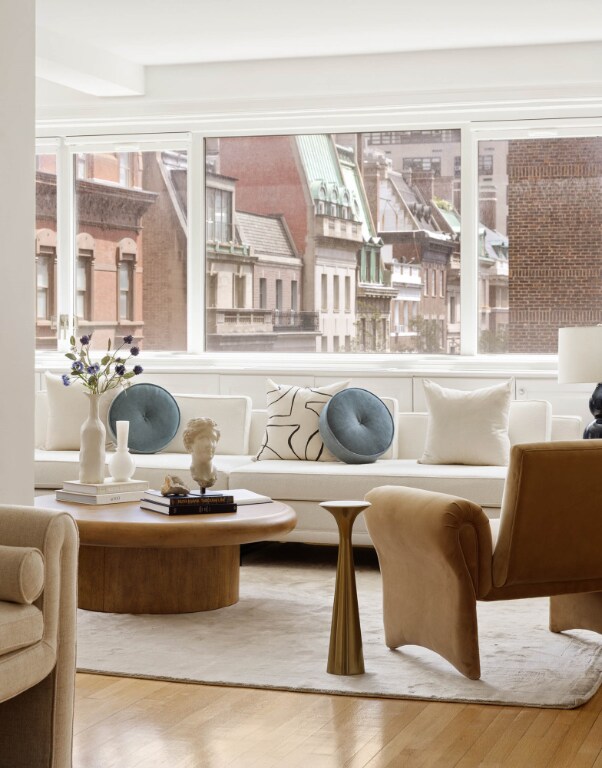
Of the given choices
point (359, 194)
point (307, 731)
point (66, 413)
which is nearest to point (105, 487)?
point (66, 413)

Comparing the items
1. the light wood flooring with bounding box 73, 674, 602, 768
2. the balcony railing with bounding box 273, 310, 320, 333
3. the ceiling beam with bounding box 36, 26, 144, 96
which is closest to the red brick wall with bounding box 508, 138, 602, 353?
the balcony railing with bounding box 273, 310, 320, 333

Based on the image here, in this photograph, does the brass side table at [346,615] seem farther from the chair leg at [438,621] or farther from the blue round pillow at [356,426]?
the blue round pillow at [356,426]

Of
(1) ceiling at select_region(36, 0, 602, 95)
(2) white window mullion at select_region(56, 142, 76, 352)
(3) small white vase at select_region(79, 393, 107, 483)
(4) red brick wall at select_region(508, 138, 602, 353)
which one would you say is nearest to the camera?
(3) small white vase at select_region(79, 393, 107, 483)

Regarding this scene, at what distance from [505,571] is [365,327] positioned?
3.51 m

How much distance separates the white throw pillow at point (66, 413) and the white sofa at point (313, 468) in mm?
65

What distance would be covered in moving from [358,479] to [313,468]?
0.29m

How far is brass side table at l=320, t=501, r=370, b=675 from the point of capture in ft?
12.6

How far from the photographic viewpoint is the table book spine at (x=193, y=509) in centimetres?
460

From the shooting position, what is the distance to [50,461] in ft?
20.2

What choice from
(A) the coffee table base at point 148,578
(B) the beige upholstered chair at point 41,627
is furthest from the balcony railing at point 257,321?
(B) the beige upholstered chair at point 41,627

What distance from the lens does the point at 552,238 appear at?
6.75 metres

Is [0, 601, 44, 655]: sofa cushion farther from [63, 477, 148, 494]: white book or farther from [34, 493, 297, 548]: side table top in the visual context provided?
[63, 477, 148, 494]: white book

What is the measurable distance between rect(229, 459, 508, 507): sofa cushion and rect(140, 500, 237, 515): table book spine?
1.03 meters

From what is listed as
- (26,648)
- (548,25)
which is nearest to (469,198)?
(548,25)
